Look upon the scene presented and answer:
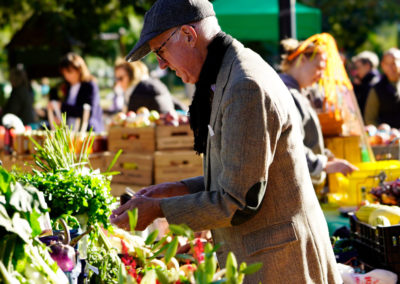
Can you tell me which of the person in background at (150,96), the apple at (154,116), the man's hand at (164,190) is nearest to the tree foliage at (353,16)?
the person in background at (150,96)

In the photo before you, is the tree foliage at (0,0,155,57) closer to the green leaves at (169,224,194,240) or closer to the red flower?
the red flower

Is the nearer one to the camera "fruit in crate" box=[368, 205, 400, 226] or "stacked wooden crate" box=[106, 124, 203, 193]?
"fruit in crate" box=[368, 205, 400, 226]

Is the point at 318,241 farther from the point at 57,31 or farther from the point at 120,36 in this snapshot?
the point at 120,36

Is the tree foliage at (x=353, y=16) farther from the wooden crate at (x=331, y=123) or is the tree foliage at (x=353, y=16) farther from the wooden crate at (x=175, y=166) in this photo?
the wooden crate at (x=331, y=123)

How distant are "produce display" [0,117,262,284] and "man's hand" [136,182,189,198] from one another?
0.52 ft

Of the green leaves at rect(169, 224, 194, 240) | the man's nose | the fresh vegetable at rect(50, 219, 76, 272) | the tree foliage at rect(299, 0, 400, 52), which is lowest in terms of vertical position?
the fresh vegetable at rect(50, 219, 76, 272)

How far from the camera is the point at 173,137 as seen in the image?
19.1 feet

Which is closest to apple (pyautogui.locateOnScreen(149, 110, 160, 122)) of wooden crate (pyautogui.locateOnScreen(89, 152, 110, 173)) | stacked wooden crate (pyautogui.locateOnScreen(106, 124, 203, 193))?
stacked wooden crate (pyautogui.locateOnScreen(106, 124, 203, 193))

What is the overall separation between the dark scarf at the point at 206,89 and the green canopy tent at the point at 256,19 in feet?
13.9

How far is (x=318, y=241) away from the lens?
195 cm

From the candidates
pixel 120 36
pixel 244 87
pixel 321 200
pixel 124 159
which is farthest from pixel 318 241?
pixel 120 36

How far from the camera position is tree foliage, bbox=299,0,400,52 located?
13.5 meters

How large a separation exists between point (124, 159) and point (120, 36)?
8.49m

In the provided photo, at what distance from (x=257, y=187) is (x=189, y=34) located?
52cm
